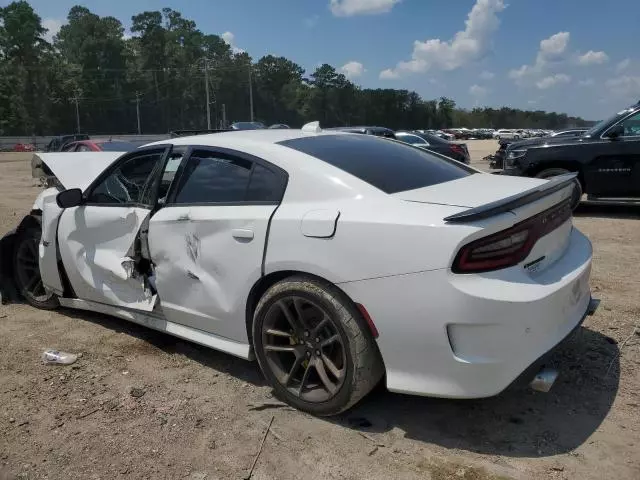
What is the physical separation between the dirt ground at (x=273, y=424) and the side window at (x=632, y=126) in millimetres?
5736

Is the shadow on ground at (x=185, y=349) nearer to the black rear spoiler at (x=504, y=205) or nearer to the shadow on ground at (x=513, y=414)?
the shadow on ground at (x=513, y=414)

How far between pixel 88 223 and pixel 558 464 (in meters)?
3.50

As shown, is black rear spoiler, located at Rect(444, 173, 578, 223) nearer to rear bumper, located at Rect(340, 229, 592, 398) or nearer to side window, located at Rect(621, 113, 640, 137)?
rear bumper, located at Rect(340, 229, 592, 398)

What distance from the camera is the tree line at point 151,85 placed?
90.9 m

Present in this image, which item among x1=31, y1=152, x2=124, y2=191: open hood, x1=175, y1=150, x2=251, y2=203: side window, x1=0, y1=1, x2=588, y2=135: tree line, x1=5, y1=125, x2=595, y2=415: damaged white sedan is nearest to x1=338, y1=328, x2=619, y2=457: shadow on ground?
x1=5, y1=125, x2=595, y2=415: damaged white sedan

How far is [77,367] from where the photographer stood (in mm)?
3926

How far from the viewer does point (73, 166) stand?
196 inches

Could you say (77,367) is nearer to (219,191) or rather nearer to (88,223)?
(88,223)

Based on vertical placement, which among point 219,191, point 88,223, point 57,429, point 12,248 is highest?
point 219,191

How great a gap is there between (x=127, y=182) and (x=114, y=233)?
40 centimetres

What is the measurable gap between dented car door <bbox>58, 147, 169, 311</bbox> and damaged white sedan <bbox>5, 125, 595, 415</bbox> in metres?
0.01

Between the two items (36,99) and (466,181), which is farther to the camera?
(36,99)

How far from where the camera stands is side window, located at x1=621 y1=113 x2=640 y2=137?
8.77 metres

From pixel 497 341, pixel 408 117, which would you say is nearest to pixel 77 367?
pixel 497 341
